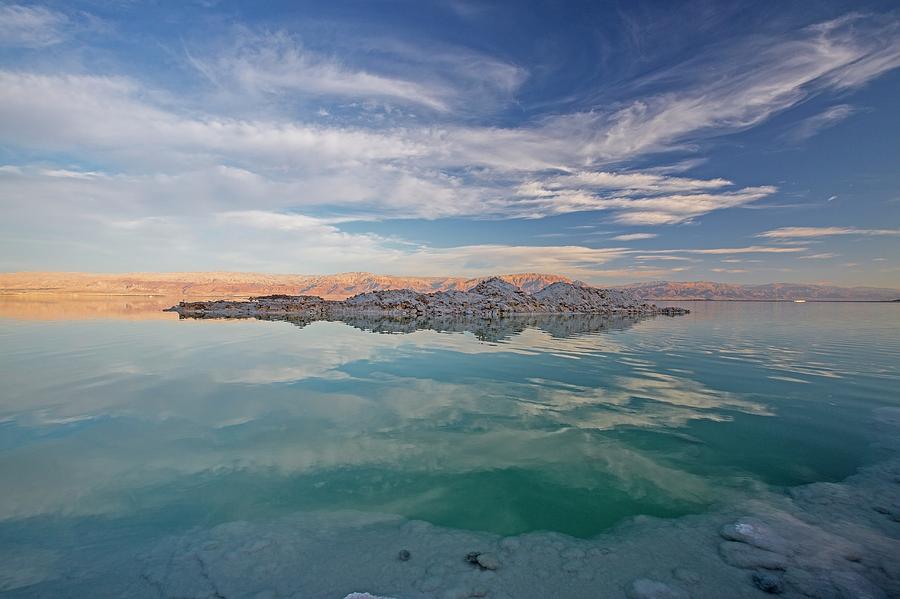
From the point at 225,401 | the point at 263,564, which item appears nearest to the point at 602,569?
the point at 263,564

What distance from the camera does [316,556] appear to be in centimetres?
484

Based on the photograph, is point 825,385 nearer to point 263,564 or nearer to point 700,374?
point 700,374

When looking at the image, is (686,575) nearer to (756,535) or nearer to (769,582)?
(769,582)

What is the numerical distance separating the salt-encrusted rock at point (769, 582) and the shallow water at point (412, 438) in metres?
1.43

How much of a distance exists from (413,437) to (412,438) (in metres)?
0.06

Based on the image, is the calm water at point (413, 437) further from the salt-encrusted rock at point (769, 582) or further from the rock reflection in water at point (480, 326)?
the rock reflection in water at point (480, 326)

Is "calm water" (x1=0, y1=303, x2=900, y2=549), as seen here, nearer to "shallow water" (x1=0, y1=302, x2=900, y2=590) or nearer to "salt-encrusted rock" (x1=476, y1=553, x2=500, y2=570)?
"shallow water" (x1=0, y1=302, x2=900, y2=590)

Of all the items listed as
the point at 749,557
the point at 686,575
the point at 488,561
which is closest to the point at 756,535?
the point at 749,557

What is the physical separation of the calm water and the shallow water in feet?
0.15

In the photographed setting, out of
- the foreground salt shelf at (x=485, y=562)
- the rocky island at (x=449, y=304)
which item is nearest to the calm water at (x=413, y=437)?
the foreground salt shelf at (x=485, y=562)

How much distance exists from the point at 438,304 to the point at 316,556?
173ft

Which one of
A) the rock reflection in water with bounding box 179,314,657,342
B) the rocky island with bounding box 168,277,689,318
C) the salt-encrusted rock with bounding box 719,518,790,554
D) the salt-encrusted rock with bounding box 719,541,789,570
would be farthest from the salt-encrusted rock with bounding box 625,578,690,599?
the rocky island with bounding box 168,277,689,318

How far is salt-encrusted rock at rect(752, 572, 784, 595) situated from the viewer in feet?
14.1

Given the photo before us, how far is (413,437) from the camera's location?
A: 8.69 meters
